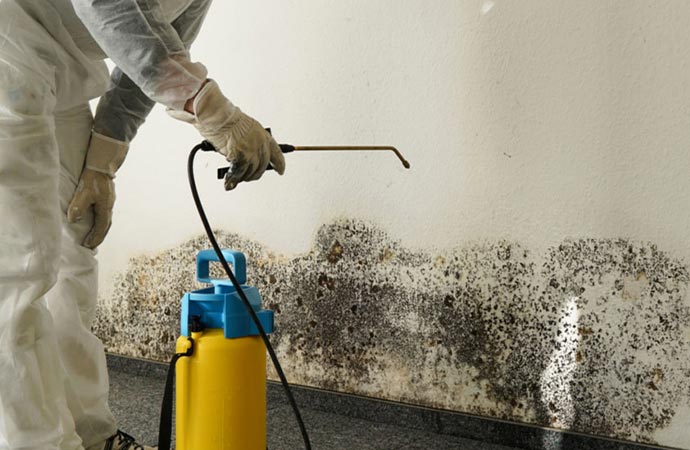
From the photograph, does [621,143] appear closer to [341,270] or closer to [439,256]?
[439,256]

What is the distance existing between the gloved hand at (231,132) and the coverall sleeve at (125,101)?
0.33m

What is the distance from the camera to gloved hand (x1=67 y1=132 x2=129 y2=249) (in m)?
1.56

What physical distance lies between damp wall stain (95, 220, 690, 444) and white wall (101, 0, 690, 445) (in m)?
0.05

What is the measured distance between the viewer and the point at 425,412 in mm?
1898

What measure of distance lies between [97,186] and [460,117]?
0.87 m

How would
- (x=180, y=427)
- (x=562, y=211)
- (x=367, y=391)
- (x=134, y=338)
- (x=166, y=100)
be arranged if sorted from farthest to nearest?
(x=134, y=338)
(x=367, y=391)
(x=562, y=211)
(x=180, y=427)
(x=166, y=100)

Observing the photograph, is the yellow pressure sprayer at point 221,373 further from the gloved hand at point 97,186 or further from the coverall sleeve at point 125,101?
the coverall sleeve at point 125,101

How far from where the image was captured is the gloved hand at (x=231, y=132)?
1310 mm

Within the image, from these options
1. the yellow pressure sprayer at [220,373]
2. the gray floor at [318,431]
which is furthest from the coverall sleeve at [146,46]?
the gray floor at [318,431]

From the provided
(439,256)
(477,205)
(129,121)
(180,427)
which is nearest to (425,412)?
(439,256)

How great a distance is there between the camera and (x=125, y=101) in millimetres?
1609

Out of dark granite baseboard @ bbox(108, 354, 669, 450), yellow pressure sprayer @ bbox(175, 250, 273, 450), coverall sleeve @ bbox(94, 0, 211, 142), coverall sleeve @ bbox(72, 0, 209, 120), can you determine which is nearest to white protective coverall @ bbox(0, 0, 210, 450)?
coverall sleeve @ bbox(72, 0, 209, 120)

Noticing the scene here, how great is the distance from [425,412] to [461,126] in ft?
2.41

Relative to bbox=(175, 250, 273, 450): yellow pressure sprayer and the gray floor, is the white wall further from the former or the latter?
bbox=(175, 250, 273, 450): yellow pressure sprayer
